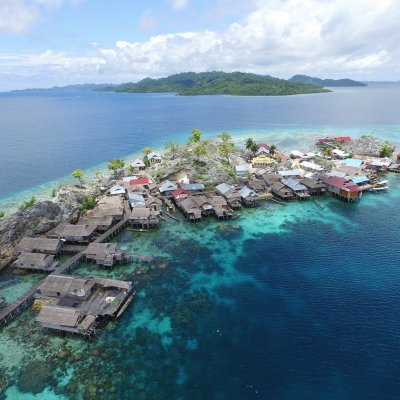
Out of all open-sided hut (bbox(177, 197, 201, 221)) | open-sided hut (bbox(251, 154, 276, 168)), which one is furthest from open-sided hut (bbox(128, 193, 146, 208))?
open-sided hut (bbox(251, 154, 276, 168))

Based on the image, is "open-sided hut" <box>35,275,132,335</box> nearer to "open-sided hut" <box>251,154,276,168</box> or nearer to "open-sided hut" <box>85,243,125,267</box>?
"open-sided hut" <box>85,243,125,267</box>

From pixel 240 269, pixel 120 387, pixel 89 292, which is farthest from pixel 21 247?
pixel 240 269

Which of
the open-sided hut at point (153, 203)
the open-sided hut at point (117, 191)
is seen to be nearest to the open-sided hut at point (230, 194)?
the open-sided hut at point (153, 203)

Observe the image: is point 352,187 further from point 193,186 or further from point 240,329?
point 240,329

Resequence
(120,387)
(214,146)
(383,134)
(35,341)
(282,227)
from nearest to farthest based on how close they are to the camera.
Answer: (120,387)
(35,341)
(282,227)
(214,146)
(383,134)

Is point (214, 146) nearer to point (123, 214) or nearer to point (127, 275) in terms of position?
point (123, 214)

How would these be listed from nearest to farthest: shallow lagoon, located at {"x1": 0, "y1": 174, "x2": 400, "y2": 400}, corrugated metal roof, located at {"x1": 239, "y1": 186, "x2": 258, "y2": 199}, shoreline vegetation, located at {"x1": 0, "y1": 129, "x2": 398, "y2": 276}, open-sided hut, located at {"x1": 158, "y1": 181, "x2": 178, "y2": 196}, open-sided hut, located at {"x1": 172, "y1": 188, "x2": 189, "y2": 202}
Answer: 1. shallow lagoon, located at {"x1": 0, "y1": 174, "x2": 400, "y2": 400}
2. shoreline vegetation, located at {"x1": 0, "y1": 129, "x2": 398, "y2": 276}
3. corrugated metal roof, located at {"x1": 239, "y1": 186, "x2": 258, "y2": 199}
4. open-sided hut, located at {"x1": 172, "y1": 188, "x2": 189, "y2": 202}
5. open-sided hut, located at {"x1": 158, "y1": 181, "x2": 178, "y2": 196}

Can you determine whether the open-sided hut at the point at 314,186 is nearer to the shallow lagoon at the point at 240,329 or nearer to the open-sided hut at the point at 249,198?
the open-sided hut at the point at 249,198
